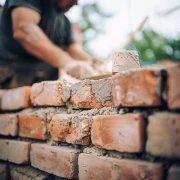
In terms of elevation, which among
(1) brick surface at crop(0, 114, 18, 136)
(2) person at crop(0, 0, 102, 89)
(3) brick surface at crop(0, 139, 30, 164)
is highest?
(2) person at crop(0, 0, 102, 89)

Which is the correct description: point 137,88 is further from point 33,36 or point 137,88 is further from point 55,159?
point 33,36

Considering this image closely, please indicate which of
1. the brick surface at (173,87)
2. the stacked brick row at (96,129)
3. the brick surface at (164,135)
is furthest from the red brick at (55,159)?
the brick surface at (173,87)

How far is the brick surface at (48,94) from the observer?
106 cm

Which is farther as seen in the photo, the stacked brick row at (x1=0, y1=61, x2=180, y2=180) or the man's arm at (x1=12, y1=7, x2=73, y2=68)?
the man's arm at (x1=12, y1=7, x2=73, y2=68)

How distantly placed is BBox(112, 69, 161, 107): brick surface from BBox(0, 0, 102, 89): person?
0.84 meters

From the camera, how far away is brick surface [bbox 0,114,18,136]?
4.13 ft

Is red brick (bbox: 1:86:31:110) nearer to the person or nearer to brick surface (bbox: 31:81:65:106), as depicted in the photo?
brick surface (bbox: 31:81:65:106)

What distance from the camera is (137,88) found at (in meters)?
0.71

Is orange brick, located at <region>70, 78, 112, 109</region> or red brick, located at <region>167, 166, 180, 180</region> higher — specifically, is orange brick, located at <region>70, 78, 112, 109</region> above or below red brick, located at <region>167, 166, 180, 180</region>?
above

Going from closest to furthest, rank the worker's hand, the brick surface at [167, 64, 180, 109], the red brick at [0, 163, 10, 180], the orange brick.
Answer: the brick surface at [167, 64, 180, 109] → the orange brick → the red brick at [0, 163, 10, 180] → the worker's hand

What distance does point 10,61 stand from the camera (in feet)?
6.10

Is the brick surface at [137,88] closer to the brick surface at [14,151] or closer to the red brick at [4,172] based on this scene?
the brick surface at [14,151]

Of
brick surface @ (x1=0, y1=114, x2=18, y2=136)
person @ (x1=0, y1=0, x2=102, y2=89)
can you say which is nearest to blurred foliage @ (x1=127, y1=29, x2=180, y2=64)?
person @ (x1=0, y1=0, x2=102, y2=89)

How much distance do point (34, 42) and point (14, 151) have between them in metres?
0.79
